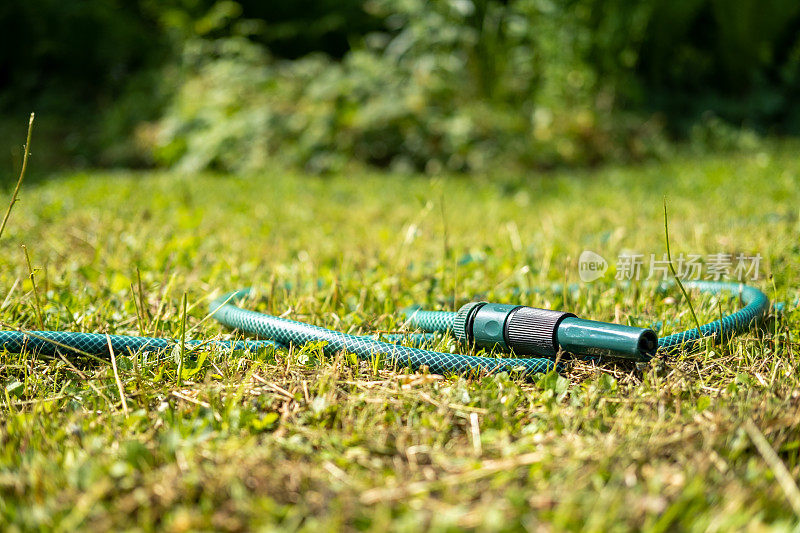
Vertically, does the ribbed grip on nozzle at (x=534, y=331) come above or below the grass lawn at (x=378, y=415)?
above

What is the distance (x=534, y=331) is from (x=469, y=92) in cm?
466

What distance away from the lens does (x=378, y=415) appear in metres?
1.28

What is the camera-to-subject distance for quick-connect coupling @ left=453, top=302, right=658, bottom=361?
144 cm

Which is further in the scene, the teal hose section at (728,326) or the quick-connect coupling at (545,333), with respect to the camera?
the teal hose section at (728,326)

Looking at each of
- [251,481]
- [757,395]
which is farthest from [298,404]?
[757,395]

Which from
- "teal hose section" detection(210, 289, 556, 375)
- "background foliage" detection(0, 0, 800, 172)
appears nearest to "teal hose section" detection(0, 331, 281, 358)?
"teal hose section" detection(210, 289, 556, 375)

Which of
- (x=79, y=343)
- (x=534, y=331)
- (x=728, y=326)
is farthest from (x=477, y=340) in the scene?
(x=79, y=343)

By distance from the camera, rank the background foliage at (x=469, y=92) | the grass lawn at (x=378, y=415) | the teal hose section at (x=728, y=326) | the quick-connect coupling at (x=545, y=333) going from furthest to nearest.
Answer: the background foliage at (x=469, y=92), the teal hose section at (x=728, y=326), the quick-connect coupling at (x=545, y=333), the grass lawn at (x=378, y=415)

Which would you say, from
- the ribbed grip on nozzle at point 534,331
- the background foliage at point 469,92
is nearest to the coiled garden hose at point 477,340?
the ribbed grip on nozzle at point 534,331

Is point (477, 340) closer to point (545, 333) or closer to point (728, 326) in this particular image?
point (545, 333)

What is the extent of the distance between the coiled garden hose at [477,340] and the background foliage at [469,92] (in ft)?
12.5

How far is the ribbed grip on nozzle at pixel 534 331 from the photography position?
1.51 m

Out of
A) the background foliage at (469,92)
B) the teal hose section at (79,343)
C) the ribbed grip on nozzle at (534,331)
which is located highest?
the background foliage at (469,92)

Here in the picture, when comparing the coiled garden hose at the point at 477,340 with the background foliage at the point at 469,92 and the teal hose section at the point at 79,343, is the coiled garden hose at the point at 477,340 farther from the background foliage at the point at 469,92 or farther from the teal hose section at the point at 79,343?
the background foliage at the point at 469,92
